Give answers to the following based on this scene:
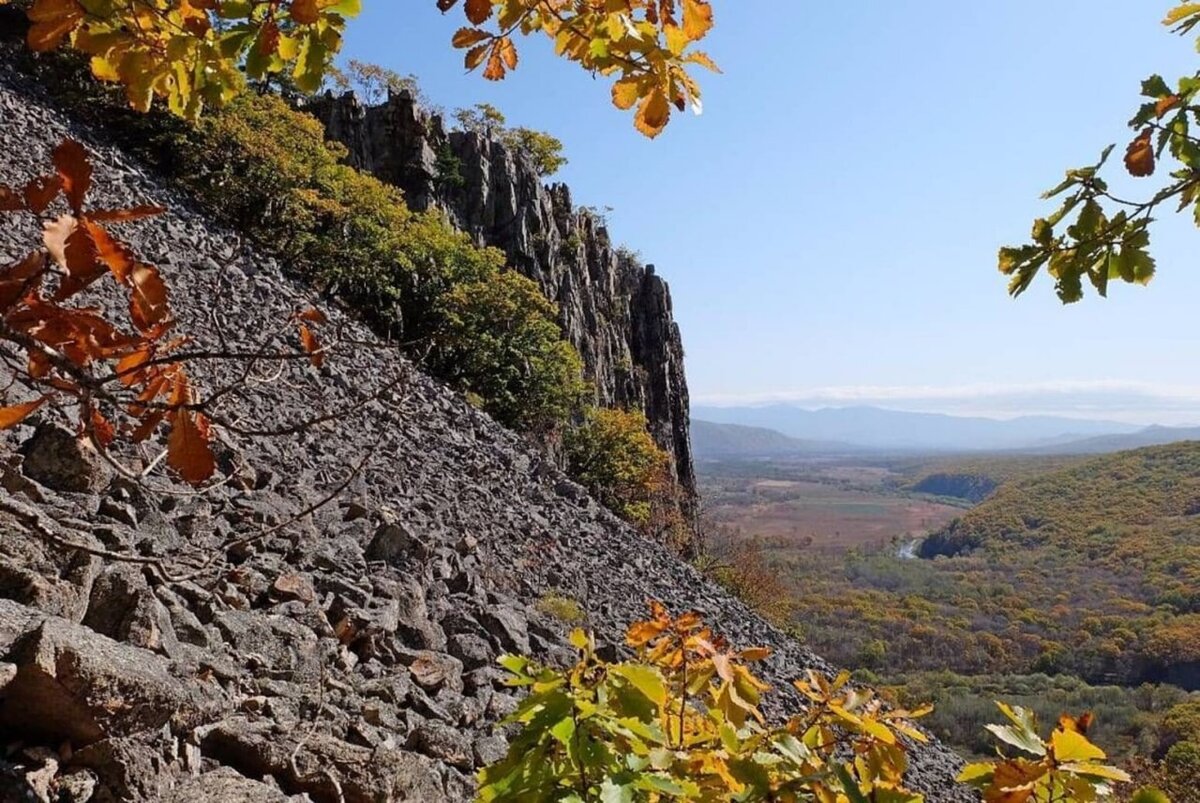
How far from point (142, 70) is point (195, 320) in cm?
859

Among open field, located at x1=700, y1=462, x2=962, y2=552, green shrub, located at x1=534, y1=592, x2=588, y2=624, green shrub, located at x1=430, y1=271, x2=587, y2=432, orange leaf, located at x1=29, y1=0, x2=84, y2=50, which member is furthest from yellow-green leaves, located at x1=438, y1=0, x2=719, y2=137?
open field, located at x1=700, y1=462, x2=962, y2=552

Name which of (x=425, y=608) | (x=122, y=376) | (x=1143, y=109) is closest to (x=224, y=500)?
(x=425, y=608)

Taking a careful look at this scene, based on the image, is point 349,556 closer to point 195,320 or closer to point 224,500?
point 224,500

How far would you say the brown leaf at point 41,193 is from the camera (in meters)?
0.83

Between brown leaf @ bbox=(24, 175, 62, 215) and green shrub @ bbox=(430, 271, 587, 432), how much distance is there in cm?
1616

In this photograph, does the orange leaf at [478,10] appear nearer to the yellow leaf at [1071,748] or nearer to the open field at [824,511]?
the yellow leaf at [1071,748]

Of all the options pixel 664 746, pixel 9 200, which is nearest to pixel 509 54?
pixel 9 200

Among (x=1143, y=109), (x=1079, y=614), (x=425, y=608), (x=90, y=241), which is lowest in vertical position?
(x=1079, y=614)

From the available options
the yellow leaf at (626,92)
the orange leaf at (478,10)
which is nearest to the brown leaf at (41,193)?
the orange leaf at (478,10)

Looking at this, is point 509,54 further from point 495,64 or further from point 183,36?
point 183,36

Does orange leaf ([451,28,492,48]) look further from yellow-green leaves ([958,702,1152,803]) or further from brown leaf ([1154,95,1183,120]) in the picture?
yellow-green leaves ([958,702,1152,803])

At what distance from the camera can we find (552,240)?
27.5 m

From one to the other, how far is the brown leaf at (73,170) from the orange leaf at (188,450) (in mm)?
265

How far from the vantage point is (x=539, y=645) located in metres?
6.19
